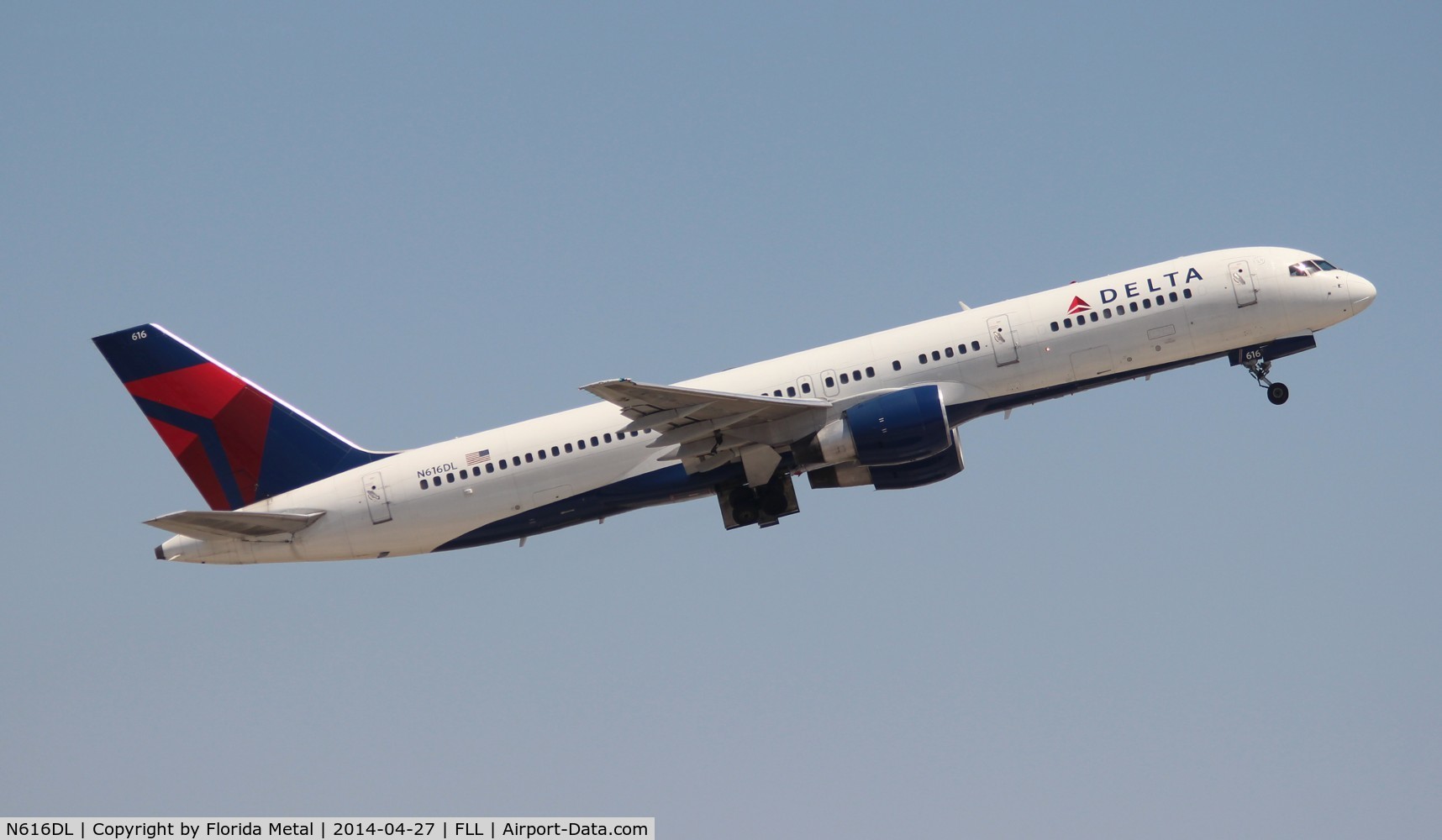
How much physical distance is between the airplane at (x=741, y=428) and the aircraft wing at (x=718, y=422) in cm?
6

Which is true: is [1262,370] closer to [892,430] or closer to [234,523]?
[892,430]

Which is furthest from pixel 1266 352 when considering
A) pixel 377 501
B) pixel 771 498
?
pixel 377 501

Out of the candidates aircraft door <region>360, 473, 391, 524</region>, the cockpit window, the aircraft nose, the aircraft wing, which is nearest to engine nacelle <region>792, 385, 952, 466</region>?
the aircraft wing

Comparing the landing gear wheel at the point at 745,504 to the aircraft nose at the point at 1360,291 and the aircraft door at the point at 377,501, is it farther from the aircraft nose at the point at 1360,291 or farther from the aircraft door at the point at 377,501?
the aircraft nose at the point at 1360,291

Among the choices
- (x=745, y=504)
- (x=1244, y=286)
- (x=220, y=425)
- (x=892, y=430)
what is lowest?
(x=745, y=504)

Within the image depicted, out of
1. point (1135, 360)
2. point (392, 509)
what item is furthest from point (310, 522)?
point (1135, 360)

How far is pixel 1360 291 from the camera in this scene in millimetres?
49750

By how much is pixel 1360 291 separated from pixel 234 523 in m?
35.2

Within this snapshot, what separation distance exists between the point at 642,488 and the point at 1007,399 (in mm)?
11425

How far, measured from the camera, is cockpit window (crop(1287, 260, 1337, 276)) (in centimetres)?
4941

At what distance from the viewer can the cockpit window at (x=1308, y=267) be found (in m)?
49.4

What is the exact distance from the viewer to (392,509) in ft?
170

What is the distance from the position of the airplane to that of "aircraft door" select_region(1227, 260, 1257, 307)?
5 cm

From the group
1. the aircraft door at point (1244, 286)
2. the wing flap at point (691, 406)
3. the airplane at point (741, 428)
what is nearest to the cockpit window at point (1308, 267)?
the airplane at point (741, 428)
